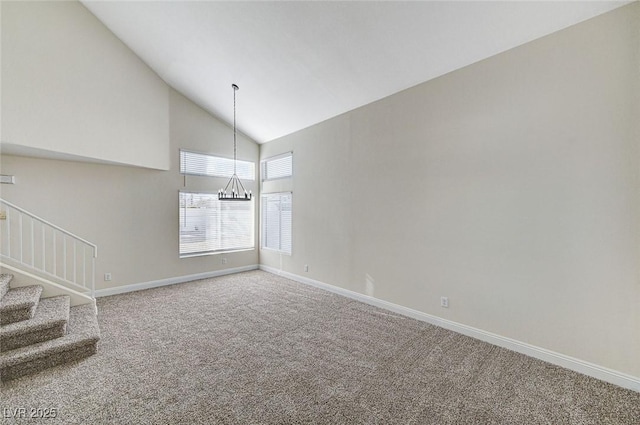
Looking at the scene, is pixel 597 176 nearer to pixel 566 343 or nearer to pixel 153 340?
pixel 566 343

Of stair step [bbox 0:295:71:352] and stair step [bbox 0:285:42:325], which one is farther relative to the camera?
stair step [bbox 0:285:42:325]

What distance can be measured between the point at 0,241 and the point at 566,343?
7224 millimetres

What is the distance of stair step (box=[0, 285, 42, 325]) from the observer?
2.82m

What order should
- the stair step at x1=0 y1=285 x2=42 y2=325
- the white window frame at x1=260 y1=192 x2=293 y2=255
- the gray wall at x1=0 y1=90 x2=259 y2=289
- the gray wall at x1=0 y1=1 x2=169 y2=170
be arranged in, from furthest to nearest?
the white window frame at x1=260 y1=192 x2=293 y2=255 → the gray wall at x1=0 y1=90 x2=259 y2=289 → the gray wall at x1=0 y1=1 x2=169 y2=170 → the stair step at x1=0 y1=285 x2=42 y2=325

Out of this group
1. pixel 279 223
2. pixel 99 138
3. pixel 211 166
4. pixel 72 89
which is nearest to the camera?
pixel 72 89

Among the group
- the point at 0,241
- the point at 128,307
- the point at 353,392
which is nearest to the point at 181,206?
the point at 128,307

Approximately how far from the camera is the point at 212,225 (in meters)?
6.21

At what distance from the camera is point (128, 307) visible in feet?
14.1

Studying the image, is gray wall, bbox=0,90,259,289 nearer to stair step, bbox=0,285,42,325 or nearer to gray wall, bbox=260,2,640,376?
stair step, bbox=0,285,42,325

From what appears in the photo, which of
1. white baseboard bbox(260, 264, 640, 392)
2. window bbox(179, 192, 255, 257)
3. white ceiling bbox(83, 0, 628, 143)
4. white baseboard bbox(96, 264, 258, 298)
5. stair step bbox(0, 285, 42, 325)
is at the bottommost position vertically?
white baseboard bbox(260, 264, 640, 392)

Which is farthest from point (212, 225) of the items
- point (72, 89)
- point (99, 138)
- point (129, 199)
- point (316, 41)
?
point (316, 41)

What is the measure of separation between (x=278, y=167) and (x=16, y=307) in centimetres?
468

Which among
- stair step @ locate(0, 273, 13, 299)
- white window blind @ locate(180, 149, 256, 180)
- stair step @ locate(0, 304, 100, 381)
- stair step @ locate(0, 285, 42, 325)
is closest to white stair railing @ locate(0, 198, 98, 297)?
stair step @ locate(0, 273, 13, 299)

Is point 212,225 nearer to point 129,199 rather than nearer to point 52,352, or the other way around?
point 129,199
